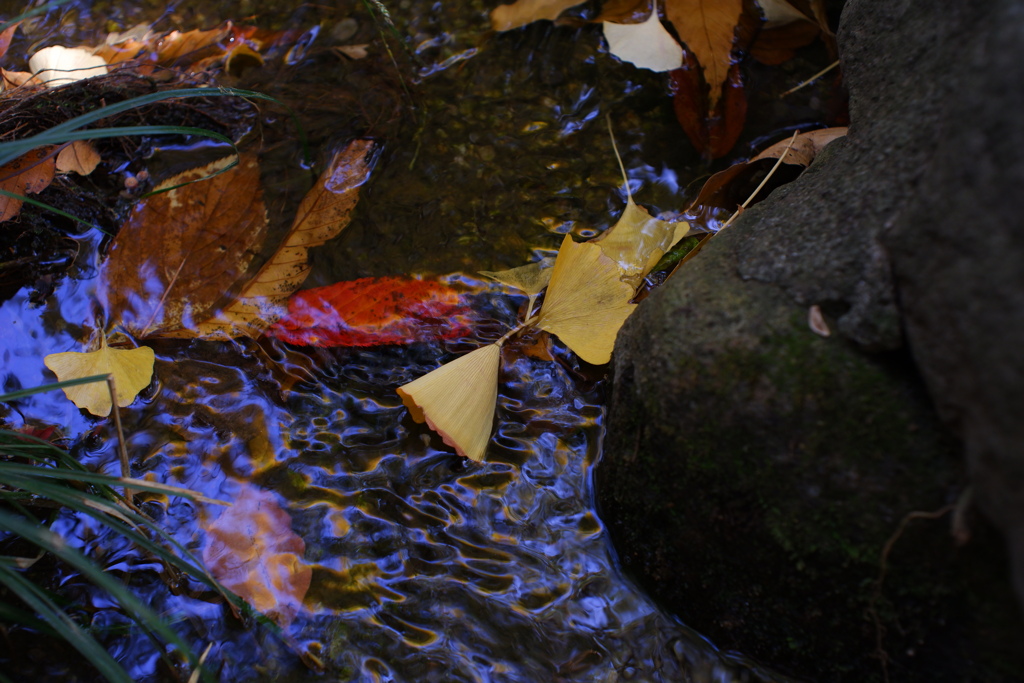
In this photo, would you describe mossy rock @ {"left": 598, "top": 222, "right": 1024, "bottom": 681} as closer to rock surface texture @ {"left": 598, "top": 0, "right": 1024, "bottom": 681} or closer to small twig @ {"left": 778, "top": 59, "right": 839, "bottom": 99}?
rock surface texture @ {"left": 598, "top": 0, "right": 1024, "bottom": 681}

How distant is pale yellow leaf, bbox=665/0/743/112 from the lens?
1.92 meters

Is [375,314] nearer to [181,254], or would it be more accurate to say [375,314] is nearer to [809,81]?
Result: [181,254]

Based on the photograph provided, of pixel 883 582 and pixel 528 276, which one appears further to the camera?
pixel 528 276

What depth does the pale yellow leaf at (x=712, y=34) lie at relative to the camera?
192 cm

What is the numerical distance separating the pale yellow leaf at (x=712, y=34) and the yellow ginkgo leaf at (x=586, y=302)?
738mm

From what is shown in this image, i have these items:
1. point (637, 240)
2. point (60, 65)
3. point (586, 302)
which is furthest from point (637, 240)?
point (60, 65)

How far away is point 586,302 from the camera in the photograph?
149 cm

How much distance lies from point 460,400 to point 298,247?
2.20 ft

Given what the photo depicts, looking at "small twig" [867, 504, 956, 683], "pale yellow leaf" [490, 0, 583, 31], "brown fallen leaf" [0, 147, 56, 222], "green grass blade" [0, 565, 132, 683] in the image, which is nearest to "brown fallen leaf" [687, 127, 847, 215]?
"pale yellow leaf" [490, 0, 583, 31]

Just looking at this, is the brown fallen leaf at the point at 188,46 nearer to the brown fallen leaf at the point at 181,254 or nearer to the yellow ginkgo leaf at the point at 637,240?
the brown fallen leaf at the point at 181,254

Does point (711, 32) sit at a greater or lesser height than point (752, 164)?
greater

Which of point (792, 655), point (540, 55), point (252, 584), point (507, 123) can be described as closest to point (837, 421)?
point (792, 655)

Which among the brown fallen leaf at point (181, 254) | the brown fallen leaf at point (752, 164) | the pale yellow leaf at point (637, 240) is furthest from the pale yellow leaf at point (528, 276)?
the brown fallen leaf at point (181, 254)

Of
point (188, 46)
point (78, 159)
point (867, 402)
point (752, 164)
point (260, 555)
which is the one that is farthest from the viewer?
point (188, 46)
